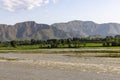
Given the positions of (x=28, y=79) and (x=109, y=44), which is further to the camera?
(x=109, y=44)

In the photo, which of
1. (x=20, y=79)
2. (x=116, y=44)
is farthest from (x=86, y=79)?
(x=116, y=44)

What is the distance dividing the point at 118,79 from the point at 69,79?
23.4 ft

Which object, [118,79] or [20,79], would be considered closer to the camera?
[118,79]

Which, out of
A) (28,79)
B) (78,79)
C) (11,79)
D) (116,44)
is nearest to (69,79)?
(78,79)

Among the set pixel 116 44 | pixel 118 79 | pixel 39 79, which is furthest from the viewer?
pixel 116 44

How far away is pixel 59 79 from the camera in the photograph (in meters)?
37.9

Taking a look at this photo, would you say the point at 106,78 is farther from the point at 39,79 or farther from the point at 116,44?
the point at 116,44

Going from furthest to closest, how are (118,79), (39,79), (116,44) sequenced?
(116,44), (39,79), (118,79)

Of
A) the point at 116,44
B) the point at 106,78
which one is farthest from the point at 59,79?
the point at 116,44

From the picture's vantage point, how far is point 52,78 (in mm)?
39250

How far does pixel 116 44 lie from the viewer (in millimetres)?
162125

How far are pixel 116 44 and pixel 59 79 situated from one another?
425 ft

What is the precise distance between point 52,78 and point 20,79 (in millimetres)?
4945

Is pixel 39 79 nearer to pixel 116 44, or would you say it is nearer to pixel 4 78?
pixel 4 78
